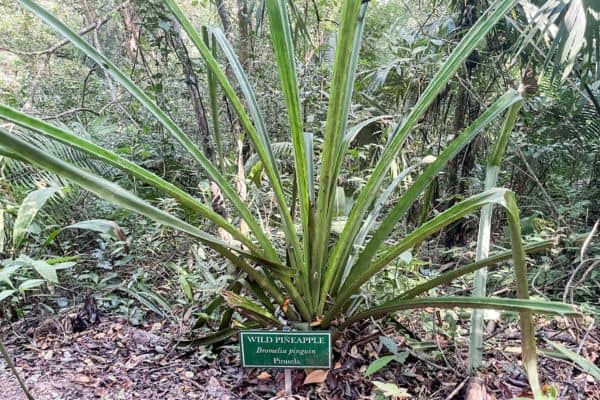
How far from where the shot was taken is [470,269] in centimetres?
70

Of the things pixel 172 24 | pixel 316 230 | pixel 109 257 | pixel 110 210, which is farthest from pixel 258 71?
pixel 316 230

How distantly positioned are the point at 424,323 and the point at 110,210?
51.2 inches

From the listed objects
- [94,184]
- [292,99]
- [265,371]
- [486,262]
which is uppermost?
[292,99]

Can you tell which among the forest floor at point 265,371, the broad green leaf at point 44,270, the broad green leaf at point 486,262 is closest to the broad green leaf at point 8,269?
the broad green leaf at point 44,270

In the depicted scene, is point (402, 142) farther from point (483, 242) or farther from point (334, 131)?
point (483, 242)

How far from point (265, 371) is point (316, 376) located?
127mm

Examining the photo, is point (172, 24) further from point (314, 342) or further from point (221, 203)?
point (314, 342)

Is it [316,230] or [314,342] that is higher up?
[316,230]

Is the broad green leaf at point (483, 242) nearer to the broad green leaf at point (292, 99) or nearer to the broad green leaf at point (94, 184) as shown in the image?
the broad green leaf at point (292, 99)

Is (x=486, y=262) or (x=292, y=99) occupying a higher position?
(x=292, y=99)

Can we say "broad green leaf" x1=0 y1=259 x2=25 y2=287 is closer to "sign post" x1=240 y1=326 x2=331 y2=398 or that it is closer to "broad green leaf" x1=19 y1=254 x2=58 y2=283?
"broad green leaf" x1=19 y1=254 x2=58 y2=283

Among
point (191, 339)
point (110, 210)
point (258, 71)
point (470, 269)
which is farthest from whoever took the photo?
point (258, 71)

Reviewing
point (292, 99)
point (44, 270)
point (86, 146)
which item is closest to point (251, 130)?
point (292, 99)

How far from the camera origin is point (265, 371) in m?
0.90
